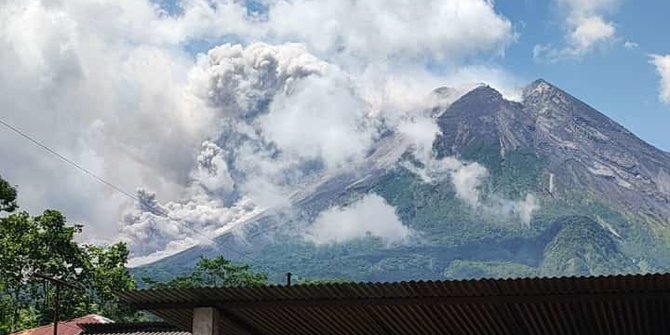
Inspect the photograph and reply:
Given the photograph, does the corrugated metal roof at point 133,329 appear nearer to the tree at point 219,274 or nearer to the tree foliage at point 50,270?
the tree foliage at point 50,270

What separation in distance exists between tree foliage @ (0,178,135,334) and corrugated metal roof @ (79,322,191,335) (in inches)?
800

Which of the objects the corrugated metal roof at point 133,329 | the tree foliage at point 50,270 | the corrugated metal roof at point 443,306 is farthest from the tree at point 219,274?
the corrugated metal roof at point 443,306

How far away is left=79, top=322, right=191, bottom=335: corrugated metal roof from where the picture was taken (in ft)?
68.9

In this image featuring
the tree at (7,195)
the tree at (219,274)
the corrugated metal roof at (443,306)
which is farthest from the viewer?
the tree at (219,274)

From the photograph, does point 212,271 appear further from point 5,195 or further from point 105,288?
point 5,195

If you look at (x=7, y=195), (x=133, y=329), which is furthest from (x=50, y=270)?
(x=133, y=329)

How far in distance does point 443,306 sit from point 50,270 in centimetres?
3896

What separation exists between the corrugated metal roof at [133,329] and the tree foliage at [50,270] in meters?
20.3

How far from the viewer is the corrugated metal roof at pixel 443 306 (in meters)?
9.64

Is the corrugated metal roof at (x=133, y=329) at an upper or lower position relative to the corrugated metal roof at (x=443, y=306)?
upper

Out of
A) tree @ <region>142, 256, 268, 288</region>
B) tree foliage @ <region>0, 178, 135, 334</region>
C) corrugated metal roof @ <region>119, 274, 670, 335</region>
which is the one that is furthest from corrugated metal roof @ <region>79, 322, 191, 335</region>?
tree @ <region>142, 256, 268, 288</region>

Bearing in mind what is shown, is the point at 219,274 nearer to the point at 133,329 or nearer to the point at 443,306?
the point at 133,329

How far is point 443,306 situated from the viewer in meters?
10.6

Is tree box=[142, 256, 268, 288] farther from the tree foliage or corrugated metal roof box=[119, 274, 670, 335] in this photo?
corrugated metal roof box=[119, 274, 670, 335]
